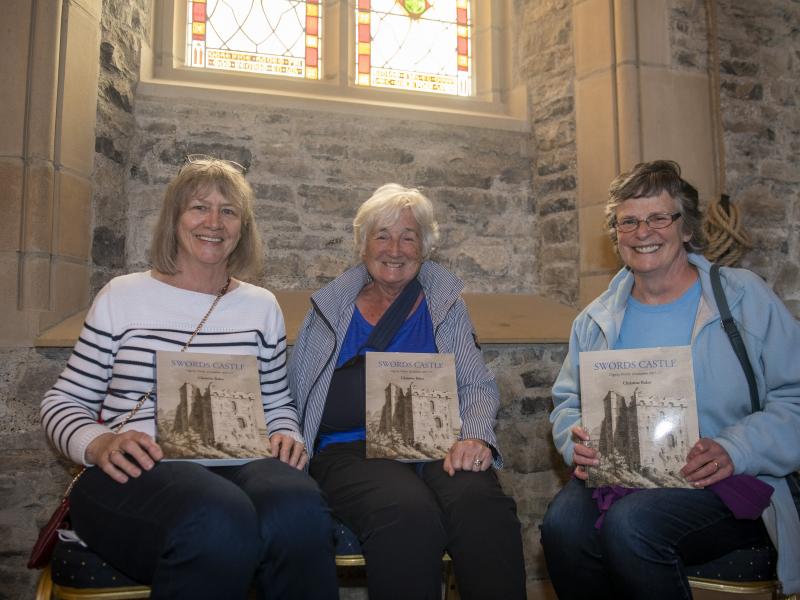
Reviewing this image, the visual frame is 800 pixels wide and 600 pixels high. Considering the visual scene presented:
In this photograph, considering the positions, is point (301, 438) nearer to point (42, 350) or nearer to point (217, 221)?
point (217, 221)

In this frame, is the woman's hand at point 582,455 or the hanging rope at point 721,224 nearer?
the woman's hand at point 582,455

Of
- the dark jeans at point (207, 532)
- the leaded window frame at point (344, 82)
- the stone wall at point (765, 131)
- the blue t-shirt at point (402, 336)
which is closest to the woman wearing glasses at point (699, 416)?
the blue t-shirt at point (402, 336)

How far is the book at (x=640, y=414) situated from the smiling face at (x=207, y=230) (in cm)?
108

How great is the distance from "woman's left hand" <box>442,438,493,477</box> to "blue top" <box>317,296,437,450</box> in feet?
1.11

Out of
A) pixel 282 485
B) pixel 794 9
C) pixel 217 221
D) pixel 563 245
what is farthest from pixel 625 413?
pixel 794 9

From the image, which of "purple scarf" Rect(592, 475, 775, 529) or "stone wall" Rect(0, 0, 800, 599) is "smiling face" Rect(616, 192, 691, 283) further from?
"stone wall" Rect(0, 0, 800, 599)

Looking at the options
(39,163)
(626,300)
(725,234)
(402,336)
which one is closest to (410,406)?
(402,336)

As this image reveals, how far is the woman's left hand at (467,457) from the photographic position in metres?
2.00

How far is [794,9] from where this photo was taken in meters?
3.84

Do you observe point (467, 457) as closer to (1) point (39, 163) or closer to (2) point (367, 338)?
(2) point (367, 338)

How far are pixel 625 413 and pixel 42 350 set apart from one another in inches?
86.1

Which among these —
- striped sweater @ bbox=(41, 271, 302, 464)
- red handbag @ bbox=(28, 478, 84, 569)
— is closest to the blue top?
striped sweater @ bbox=(41, 271, 302, 464)

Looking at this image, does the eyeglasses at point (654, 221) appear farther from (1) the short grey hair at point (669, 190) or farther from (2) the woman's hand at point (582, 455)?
(2) the woman's hand at point (582, 455)

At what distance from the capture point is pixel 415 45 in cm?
411
